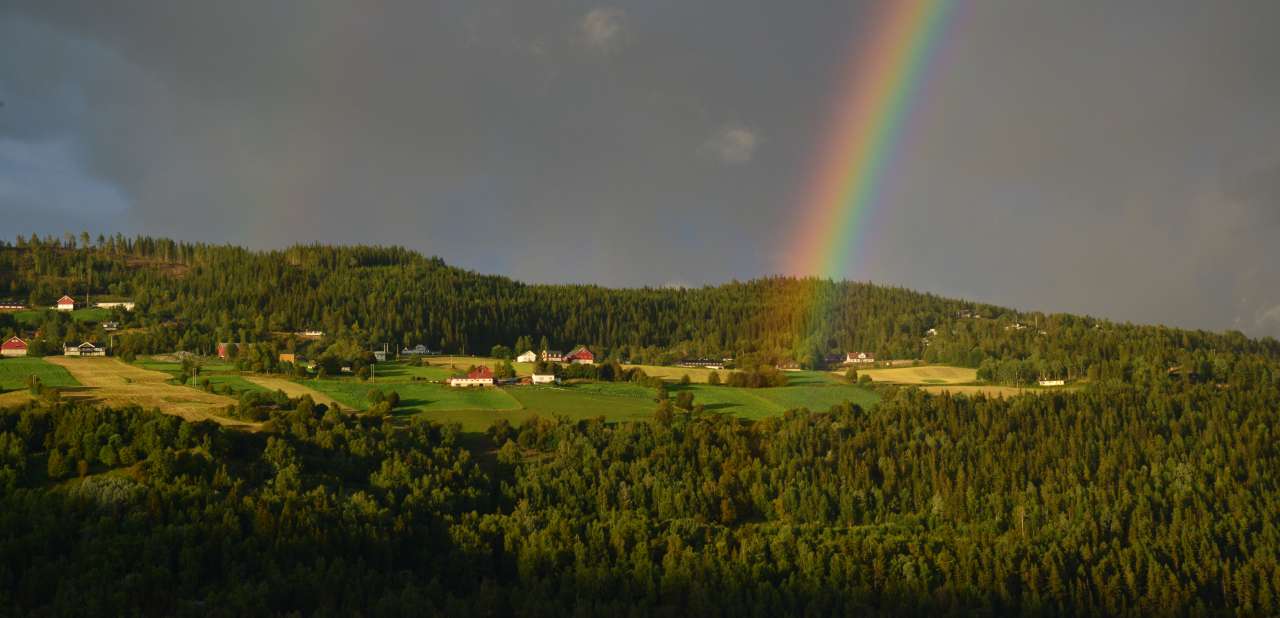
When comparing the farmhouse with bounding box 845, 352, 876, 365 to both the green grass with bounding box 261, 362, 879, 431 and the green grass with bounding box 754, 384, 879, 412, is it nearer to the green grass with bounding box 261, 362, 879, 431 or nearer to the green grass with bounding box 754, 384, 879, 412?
the green grass with bounding box 754, 384, 879, 412

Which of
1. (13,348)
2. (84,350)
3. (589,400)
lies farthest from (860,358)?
(13,348)

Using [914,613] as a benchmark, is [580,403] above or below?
above

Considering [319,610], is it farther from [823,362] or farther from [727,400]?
[823,362]

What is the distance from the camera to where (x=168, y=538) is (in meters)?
43.5

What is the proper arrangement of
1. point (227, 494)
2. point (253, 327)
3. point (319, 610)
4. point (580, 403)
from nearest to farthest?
1. point (319, 610)
2. point (227, 494)
3. point (580, 403)
4. point (253, 327)

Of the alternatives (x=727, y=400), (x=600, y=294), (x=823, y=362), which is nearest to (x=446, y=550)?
(x=727, y=400)

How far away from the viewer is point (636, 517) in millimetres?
55906

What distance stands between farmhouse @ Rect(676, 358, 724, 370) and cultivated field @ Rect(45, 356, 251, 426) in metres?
65.5

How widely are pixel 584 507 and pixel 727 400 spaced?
99.7 ft

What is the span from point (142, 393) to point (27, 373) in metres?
15.1

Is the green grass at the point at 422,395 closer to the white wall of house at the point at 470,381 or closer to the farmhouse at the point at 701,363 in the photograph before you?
the white wall of house at the point at 470,381

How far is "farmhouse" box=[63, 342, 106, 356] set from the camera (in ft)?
299

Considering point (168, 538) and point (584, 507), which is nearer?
point (168, 538)

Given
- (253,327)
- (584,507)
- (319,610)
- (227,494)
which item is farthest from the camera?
(253,327)
